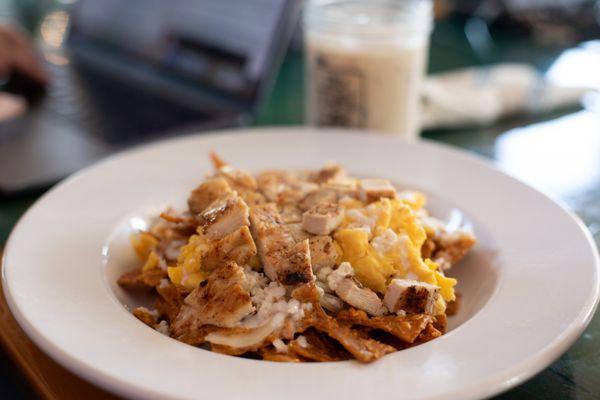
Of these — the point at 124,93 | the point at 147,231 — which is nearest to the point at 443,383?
the point at 147,231

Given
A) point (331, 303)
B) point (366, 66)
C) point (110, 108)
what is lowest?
point (110, 108)

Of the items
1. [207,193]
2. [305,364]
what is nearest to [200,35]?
[207,193]

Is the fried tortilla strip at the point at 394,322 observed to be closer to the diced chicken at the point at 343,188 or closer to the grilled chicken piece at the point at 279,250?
the grilled chicken piece at the point at 279,250

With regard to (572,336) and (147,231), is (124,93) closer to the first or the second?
(147,231)

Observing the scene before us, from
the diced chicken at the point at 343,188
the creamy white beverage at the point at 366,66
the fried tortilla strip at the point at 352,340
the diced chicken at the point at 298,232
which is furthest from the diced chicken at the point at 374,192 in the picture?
the creamy white beverage at the point at 366,66

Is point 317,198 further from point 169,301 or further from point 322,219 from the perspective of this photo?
point 169,301

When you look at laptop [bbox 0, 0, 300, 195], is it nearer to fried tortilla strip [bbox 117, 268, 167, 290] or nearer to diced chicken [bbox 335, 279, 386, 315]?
fried tortilla strip [bbox 117, 268, 167, 290]

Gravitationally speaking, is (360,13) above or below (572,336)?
above
